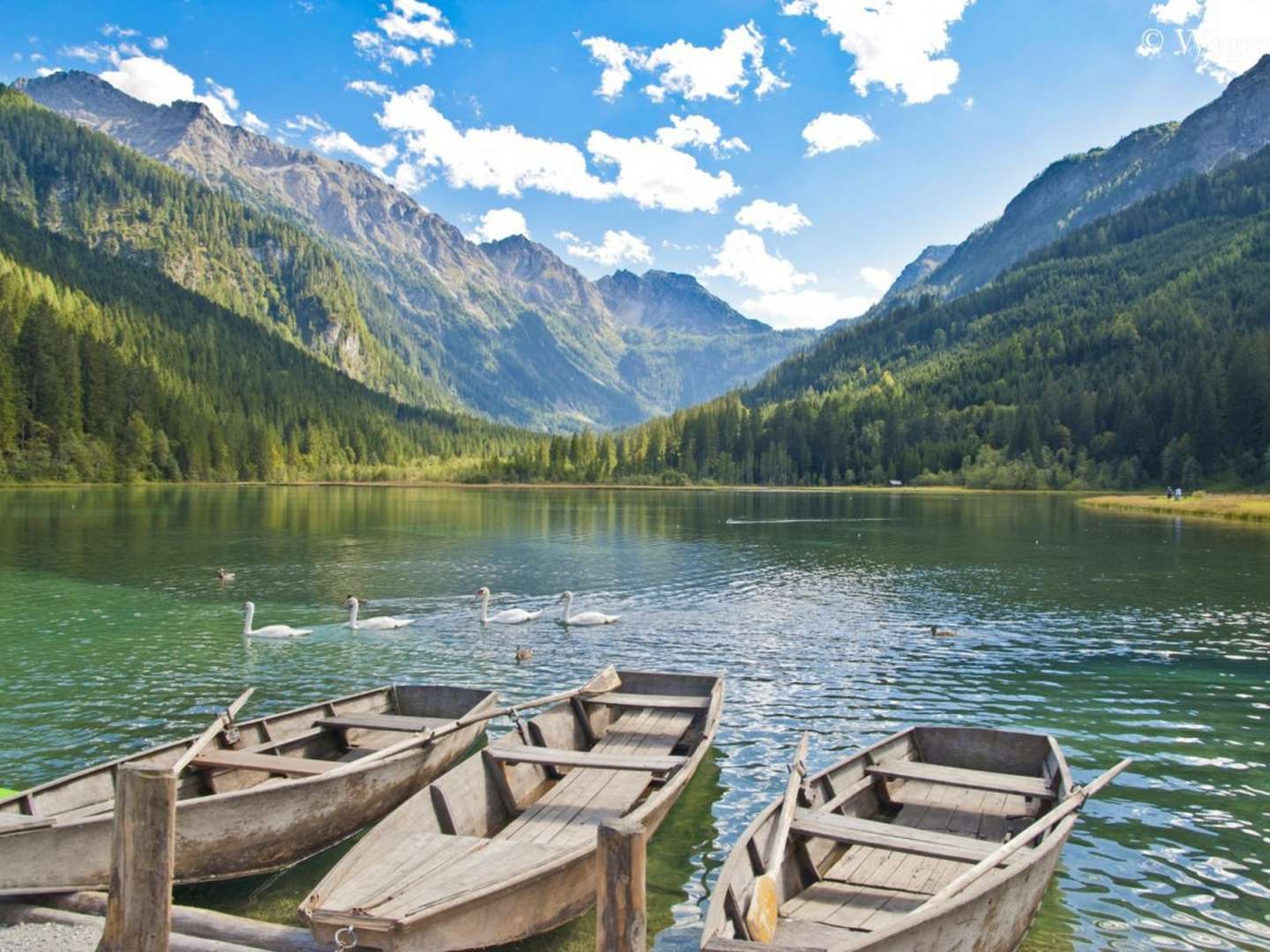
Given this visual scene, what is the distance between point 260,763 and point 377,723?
3.54m

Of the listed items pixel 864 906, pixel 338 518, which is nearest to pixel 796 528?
pixel 338 518

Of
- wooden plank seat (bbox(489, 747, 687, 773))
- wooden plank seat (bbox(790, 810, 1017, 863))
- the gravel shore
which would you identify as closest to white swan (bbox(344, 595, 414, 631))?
wooden plank seat (bbox(489, 747, 687, 773))

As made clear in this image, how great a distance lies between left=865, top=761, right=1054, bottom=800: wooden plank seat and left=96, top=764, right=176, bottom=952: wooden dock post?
1159 cm

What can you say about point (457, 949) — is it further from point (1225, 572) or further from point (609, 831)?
point (1225, 572)

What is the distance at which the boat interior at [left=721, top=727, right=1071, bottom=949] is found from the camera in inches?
459

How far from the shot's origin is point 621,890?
345 inches

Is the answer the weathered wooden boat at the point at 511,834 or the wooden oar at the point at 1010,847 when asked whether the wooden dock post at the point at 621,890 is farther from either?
the wooden oar at the point at 1010,847

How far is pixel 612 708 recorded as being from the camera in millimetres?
21734

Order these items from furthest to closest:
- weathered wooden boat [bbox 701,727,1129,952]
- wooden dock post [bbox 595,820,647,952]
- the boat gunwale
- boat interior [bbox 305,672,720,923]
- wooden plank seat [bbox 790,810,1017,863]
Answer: wooden plank seat [bbox 790,810,1017,863] < boat interior [bbox 305,672,720,923] < weathered wooden boat [bbox 701,727,1129,952] < the boat gunwale < wooden dock post [bbox 595,820,647,952]

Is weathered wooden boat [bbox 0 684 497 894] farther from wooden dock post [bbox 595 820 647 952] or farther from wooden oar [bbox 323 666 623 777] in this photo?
wooden dock post [bbox 595 820 647 952]

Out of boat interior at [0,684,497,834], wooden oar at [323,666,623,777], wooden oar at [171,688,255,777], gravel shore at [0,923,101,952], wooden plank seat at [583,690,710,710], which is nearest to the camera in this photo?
gravel shore at [0,923,101,952]

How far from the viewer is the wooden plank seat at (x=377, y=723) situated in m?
18.6

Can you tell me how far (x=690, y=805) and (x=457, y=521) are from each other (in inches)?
3740

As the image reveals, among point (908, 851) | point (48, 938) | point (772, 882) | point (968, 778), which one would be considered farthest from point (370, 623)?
point (772, 882)
